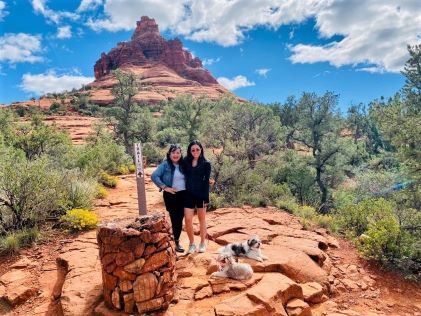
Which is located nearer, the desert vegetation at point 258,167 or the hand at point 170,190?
the hand at point 170,190

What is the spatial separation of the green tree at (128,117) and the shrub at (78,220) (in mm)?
15215

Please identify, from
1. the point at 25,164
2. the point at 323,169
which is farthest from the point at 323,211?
the point at 25,164

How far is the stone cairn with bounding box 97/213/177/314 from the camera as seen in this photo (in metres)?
4.10

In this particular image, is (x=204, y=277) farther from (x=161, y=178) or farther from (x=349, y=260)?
(x=349, y=260)

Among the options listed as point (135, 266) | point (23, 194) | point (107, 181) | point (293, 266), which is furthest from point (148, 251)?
point (107, 181)

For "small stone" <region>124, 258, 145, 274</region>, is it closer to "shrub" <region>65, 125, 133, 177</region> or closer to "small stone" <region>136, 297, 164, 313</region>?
"small stone" <region>136, 297, 164, 313</region>

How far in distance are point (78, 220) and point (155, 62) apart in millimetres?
92553

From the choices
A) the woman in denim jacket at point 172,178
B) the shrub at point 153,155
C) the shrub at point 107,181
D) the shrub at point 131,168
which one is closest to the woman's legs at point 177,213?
the woman in denim jacket at point 172,178

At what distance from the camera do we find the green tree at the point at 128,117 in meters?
22.4

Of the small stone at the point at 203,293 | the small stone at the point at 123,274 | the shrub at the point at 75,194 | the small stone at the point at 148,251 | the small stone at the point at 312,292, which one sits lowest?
the small stone at the point at 312,292

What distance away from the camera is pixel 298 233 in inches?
303

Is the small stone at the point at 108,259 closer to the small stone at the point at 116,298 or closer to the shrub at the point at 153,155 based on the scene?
the small stone at the point at 116,298

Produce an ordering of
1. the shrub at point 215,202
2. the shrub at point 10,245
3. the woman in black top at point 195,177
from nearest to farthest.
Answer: the woman in black top at point 195,177, the shrub at point 10,245, the shrub at point 215,202

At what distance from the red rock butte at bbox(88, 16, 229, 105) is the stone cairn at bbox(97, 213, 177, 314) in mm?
75470
